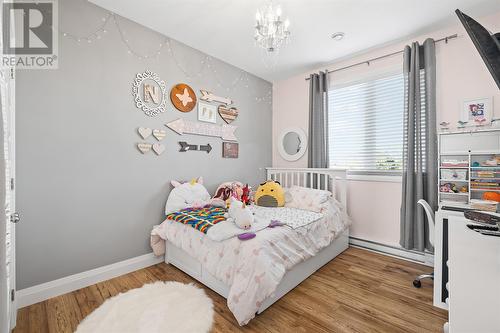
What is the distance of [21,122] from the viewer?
5.51ft

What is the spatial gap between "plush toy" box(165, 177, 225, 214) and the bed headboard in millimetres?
1324

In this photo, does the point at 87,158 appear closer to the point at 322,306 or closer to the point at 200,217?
the point at 200,217

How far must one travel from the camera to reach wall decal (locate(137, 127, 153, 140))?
228 centimetres

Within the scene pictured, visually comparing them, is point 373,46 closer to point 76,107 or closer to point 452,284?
point 452,284

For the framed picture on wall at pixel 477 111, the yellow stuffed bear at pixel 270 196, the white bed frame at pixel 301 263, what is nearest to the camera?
the white bed frame at pixel 301 263

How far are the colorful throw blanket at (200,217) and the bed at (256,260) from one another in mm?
68

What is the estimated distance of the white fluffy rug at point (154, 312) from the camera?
1.46 metres

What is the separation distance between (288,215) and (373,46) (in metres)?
2.34

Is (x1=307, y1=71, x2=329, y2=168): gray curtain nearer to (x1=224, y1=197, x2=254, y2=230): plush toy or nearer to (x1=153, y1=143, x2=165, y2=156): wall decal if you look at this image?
(x1=224, y1=197, x2=254, y2=230): plush toy

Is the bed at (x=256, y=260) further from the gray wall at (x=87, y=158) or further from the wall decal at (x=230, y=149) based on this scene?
the wall decal at (x=230, y=149)

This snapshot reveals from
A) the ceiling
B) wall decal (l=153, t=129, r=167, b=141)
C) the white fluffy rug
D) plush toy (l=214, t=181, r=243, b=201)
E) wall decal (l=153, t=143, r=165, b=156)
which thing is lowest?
the white fluffy rug

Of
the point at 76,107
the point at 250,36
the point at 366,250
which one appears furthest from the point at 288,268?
the point at 250,36

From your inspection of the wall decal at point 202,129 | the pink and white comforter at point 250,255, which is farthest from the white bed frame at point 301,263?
the wall decal at point 202,129

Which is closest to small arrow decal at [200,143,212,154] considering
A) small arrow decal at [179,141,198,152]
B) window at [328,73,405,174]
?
small arrow decal at [179,141,198,152]
